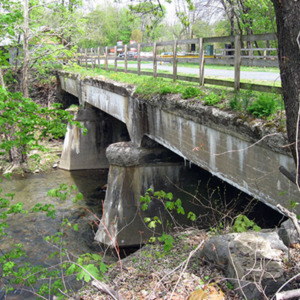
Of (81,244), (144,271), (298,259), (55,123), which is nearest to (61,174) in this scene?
(81,244)

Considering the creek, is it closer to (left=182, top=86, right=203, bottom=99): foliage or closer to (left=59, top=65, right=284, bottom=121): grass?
(left=59, top=65, right=284, bottom=121): grass

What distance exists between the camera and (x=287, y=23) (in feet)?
9.82

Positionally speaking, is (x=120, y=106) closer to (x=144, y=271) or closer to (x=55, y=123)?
(x=55, y=123)

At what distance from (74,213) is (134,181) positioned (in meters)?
3.75

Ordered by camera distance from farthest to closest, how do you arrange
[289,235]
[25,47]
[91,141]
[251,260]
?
[91,141], [25,47], [289,235], [251,260]

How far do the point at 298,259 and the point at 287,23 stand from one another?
2.41 meters

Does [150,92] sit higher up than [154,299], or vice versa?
[150,92]

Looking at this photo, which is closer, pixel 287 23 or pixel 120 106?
pixel 287 23

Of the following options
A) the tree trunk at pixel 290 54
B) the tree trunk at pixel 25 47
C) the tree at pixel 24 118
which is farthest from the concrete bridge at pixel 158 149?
the tree trunk at pixel 25 47

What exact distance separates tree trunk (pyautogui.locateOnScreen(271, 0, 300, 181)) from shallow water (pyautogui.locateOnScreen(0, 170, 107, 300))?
401 centimetres

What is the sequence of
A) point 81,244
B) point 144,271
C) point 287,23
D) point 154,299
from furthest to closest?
1. point 81,244
2. point 144,271
3. point 154,299
4. point 287,23

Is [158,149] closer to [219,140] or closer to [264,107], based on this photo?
[219,140]

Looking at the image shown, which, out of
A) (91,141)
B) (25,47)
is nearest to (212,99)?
(25,47)

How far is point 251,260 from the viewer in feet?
12.6
